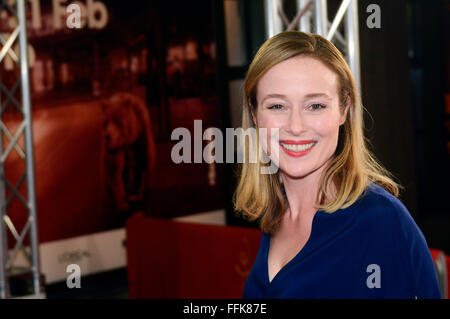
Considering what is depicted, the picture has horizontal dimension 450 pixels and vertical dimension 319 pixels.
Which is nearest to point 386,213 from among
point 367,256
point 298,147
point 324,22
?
point 367,256

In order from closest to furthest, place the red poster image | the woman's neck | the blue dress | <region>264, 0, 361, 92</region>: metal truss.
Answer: the blue dress
the woman's neck
<region>264, 0, 361, 92</region>: metal truss
the red poster image

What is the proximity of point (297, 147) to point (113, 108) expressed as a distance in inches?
164

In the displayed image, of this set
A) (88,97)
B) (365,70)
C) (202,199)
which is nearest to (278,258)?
(365,70)

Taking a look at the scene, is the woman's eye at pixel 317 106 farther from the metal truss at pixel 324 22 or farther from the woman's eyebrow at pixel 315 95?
the metal truss at pixel 324 22

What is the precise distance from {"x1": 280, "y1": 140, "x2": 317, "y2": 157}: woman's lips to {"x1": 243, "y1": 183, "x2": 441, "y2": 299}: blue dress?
0.10m

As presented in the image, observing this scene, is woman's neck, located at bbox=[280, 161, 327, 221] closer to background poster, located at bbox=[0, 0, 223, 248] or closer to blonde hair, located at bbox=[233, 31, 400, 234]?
blonde hair, located at bbox=[233, 31, 400, 234]

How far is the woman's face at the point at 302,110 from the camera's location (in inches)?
32.9

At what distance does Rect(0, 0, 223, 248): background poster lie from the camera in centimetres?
447

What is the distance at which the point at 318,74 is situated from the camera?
838 mm

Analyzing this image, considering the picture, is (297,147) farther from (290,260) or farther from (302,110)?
(290,260)

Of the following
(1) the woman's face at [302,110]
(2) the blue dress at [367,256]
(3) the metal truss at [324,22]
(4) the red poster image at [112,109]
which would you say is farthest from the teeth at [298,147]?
(4) the red poster image at [112,109]

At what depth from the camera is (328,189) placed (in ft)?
2.94

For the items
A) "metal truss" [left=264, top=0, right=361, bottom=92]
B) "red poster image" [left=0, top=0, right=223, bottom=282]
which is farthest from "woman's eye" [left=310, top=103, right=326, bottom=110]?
"red poster image" [left=0, top=0, right=223, bottom=282]

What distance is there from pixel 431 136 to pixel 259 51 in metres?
5.79
